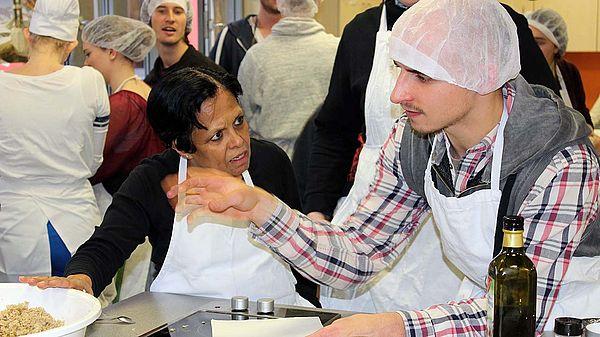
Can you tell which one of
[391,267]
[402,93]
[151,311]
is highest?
[402,93]

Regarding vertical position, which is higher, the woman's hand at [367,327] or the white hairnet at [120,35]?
the white hairnet at [120,35]

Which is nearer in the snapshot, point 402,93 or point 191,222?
point 402,93

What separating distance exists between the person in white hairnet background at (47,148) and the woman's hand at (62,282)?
1.30 m

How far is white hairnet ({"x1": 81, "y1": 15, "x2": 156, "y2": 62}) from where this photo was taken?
3.46 meters

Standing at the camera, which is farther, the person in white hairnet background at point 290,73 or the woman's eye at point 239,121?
the person in white hairnet background at point 290,73

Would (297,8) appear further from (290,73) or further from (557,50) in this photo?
(557,50)

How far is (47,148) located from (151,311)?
1460mm

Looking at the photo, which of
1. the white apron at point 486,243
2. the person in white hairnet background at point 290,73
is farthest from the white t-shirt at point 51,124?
the white apron at point 486,243

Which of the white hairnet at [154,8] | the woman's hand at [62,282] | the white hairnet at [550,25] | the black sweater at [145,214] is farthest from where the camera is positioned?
the white hairnet at [550,25]

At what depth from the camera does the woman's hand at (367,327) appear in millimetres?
1306

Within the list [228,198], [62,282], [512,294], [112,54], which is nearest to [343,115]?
[228,198]

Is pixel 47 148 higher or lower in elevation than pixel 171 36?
lower

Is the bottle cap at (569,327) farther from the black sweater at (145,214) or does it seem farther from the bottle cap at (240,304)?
the black sweater at (145,214)

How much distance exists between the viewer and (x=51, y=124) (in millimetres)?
2955
